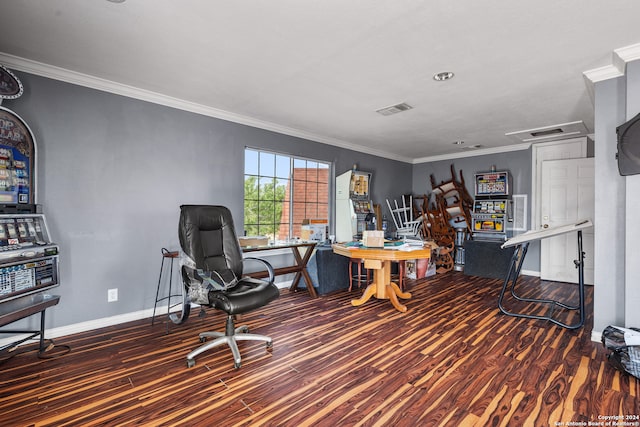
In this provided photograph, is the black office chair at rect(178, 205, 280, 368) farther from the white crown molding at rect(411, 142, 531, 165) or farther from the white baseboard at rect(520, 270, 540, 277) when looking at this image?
the white crown molding at rect(411, 142, 531, 165)

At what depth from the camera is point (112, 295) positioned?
128 inches

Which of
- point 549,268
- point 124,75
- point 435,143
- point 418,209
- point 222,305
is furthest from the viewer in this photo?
point 418,209

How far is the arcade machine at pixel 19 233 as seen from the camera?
217cm

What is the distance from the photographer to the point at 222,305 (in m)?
2.37

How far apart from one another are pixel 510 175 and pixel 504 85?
3.34 meters

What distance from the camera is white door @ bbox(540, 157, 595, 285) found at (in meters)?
4.91

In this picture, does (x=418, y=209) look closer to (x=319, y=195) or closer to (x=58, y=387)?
(x=319, y=195)

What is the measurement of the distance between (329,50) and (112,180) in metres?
2.59

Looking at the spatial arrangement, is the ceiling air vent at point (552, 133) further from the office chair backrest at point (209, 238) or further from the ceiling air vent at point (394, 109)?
the office chair backrest at point (209, 238)

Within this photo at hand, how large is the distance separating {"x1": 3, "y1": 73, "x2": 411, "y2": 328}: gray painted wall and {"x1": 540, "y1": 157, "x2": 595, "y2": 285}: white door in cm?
533

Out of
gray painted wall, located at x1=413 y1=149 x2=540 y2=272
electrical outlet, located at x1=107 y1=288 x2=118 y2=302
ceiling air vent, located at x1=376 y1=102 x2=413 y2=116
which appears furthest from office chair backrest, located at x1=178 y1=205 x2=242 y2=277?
gray painted wall, located at x1=413 y1=149 x2=540 y2=272

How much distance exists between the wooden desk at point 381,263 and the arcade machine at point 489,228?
2410mm

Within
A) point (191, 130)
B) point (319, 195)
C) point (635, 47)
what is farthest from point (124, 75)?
point (635, 47)

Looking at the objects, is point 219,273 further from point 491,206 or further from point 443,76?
point 491,206
